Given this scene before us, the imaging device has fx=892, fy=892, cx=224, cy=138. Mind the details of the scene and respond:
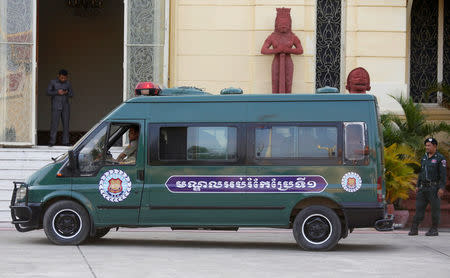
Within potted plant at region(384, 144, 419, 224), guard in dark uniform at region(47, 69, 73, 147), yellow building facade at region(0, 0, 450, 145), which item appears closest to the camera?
potted plant at region(384, 144, 419, 224)

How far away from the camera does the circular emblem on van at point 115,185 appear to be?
1312 centimetres

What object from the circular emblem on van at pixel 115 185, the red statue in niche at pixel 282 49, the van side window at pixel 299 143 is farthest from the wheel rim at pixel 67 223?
the red statue in niche at pixel 282 49

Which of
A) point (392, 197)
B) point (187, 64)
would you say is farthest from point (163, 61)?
point (392, 197)

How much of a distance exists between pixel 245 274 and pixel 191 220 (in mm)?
→ 2920

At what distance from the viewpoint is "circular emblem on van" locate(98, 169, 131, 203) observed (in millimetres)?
13125

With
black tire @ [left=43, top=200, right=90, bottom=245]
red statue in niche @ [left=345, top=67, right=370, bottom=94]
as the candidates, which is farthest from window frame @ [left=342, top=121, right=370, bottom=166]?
red statue in niche @ [left=345, top=67, right=370, bottom=94]

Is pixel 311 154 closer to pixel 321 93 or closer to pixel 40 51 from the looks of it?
pixel 321 93

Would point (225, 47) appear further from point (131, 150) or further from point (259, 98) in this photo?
point (131, 150)

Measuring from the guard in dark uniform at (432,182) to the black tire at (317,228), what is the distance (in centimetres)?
364

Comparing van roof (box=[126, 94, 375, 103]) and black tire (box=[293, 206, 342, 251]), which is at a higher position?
van roof (box=[126, 94, 375, 103])

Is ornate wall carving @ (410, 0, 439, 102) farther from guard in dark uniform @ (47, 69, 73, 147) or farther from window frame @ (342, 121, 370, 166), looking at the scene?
window frame @ (342, 121, 370, 166)

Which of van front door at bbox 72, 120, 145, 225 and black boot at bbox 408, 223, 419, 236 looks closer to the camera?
van front door at bbox 72, 120, 145, 225

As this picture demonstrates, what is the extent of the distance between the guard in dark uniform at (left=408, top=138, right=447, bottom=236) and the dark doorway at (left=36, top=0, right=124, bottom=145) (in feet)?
43.6

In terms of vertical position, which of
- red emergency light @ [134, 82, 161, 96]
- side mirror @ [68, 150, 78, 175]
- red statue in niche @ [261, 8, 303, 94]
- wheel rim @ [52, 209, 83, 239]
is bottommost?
wheel rim @ [52, 209, 83, 239]
